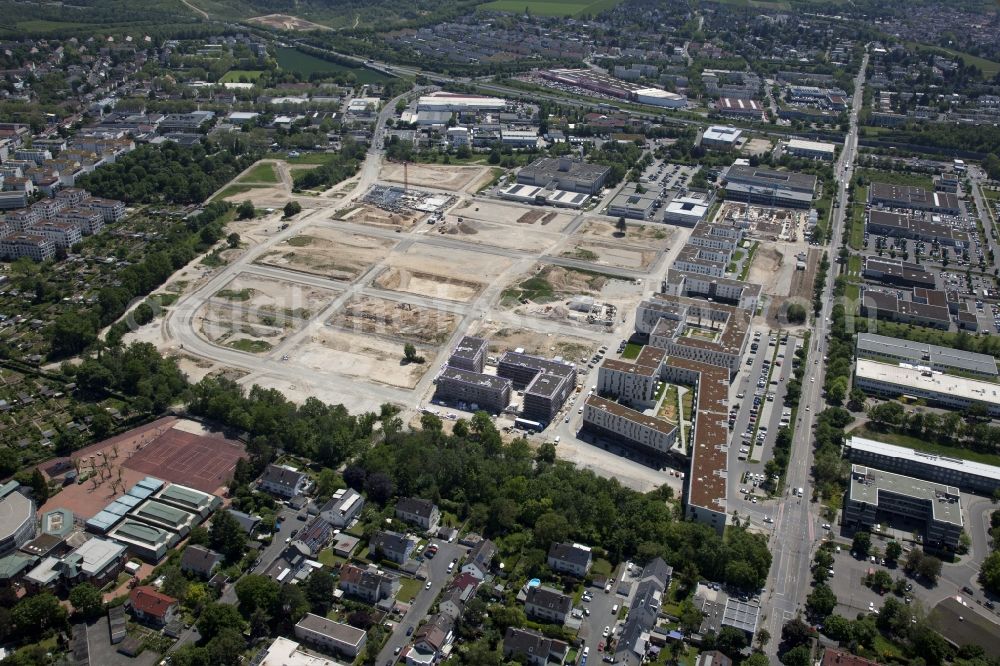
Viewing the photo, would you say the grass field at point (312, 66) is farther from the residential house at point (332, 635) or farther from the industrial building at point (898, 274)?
the residential house at point (332, 635)

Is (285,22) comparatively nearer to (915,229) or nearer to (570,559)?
(915,229)

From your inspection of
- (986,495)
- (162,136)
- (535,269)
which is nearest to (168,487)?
(535,269)

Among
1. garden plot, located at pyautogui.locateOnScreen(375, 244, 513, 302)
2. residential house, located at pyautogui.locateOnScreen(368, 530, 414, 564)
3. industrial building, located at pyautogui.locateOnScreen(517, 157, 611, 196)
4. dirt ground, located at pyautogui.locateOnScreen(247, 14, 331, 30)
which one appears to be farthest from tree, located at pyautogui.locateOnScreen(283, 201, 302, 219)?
dirt ground, located at pyautogui.locateOnScreen(247, 14, 331, 30)

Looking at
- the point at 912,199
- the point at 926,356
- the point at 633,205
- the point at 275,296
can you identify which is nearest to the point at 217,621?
the point at 275,296

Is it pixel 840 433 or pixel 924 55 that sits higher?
pixel 924 55

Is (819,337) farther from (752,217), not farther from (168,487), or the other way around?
(168,487)

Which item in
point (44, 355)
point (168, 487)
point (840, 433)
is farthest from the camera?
point (44, 355)

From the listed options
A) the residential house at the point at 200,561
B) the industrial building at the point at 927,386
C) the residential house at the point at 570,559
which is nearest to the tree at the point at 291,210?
the residential house at the point at 200,561

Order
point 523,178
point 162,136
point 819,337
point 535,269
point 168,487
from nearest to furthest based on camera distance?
point 168,487
point 819,337
point 535,269
point 523,178
point 162,136
